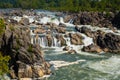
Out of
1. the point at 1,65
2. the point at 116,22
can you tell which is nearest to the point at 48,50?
the point at 1,65

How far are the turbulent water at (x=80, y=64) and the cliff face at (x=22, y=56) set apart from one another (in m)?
2.14

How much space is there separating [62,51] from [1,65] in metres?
31.6

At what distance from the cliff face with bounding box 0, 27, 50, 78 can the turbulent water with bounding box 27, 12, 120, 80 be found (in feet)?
7.03

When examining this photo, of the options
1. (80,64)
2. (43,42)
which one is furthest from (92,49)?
(80,64)

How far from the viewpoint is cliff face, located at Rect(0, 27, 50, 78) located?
4181 cm

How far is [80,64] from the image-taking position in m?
50.0

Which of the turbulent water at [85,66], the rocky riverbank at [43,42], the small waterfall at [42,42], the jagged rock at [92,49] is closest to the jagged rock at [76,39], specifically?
the rocky riverbank at [43,42]

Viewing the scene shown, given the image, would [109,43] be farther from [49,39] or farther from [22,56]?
[22,56]

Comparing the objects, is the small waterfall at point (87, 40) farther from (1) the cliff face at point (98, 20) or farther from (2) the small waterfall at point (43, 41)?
(1) the cliff face at point (98, 20)

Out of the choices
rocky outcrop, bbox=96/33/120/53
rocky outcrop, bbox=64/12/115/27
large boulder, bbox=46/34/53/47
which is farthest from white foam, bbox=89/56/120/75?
rocky outcrop, bbox=64/12/115/27

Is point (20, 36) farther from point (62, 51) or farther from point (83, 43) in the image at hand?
point (83, 43)

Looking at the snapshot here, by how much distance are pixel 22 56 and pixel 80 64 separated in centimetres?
1065

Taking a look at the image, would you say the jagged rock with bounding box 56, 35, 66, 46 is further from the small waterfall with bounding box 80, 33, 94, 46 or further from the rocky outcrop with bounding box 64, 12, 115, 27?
the rocky outcrop with bounding box 64, 12, 115, 27

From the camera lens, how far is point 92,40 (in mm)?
69500
